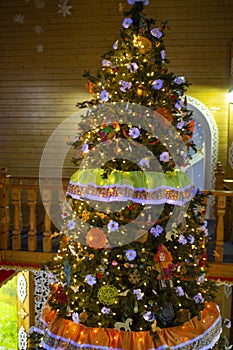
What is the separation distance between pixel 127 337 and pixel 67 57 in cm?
493

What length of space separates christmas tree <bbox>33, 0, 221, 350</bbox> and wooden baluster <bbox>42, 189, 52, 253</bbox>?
1.36 metres

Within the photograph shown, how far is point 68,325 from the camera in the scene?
97.1 inches

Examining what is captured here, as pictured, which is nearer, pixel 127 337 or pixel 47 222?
pixel 127 337

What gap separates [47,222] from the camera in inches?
157

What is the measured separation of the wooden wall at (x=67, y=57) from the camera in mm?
5840

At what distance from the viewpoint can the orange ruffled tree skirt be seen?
2.31 metres

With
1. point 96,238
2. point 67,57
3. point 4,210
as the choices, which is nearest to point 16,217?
point 4,210

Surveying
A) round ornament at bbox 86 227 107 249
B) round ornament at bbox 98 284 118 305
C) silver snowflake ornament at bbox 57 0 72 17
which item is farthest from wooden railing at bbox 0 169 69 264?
silver snowflake ornament at bbox 57 0 72 17

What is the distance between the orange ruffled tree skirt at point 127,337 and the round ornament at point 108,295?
18 cm

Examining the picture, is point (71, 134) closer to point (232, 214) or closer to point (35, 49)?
point (35, 49)

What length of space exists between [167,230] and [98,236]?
0.46 m

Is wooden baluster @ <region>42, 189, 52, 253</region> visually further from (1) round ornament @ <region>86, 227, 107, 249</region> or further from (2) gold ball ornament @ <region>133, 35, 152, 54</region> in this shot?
(2) gold ball ornament @ <region>133, 35, 152, 54</region>

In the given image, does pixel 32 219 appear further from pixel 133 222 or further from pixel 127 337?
pixel 127 337

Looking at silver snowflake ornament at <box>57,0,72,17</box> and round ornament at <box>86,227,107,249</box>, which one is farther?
silver snowflake ornament at <box>57,0,72,17</box>
